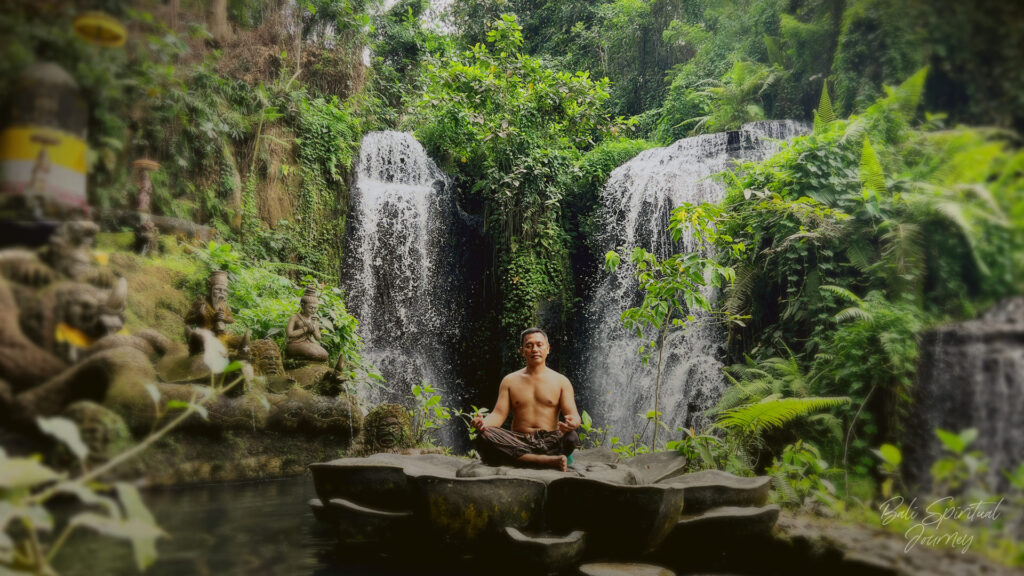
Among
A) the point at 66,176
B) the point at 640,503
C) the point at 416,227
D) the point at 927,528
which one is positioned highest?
the point at 416,227

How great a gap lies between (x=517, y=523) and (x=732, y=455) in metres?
2.53

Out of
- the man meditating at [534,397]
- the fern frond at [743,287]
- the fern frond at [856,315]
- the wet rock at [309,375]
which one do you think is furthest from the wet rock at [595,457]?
the wet rock at [309,375]

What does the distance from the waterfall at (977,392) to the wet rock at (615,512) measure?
4.69 feet

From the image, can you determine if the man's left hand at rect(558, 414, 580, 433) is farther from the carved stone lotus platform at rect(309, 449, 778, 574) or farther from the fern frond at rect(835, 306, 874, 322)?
the fern frond at rect(835, 306, 874, 322)

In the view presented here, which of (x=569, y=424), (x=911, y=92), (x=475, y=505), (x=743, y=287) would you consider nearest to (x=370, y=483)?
(x=475, y=505)

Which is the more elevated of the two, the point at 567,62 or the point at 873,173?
the point at 567,62

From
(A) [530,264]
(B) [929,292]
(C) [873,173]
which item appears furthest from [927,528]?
(A) [530,264]

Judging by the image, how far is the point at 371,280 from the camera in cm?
1007

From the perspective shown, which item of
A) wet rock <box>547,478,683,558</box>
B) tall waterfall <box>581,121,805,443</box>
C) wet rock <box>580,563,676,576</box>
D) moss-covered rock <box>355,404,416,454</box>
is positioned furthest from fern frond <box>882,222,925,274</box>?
tall waterfall <box>581,121,805,443</box>

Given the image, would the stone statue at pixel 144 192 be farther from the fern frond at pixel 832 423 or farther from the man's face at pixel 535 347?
the man's face at pixel 535 347

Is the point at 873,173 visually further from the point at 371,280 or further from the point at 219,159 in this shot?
the point at 371,280

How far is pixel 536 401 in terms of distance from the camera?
13.3ft

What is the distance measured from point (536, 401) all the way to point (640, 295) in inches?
231

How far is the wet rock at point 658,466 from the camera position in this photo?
355cm
